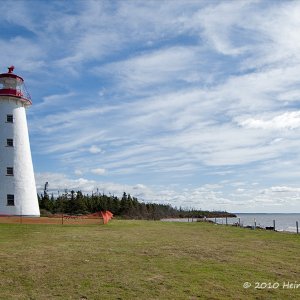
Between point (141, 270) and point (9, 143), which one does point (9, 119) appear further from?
point (141, 270)

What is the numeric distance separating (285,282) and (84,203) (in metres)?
76.9

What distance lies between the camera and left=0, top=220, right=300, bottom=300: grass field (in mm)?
8323

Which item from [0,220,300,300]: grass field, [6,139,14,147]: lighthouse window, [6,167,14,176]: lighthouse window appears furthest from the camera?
[6,139,14,147]: lighthouse window

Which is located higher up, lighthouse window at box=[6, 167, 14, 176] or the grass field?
lighthouse window at box=[6, 167, 14, 176]

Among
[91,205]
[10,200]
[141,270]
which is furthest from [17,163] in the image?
[91,205]

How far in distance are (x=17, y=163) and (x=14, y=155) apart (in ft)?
2.08

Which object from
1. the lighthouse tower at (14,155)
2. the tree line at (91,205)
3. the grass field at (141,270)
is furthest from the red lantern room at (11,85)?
the tree line at (91,205)

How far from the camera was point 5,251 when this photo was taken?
13273mm

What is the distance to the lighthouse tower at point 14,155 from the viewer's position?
2895cm

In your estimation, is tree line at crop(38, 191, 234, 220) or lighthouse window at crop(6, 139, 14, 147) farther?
tree line at crop(38, 191, 234, 220)

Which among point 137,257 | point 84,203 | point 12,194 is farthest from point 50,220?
point 84,203

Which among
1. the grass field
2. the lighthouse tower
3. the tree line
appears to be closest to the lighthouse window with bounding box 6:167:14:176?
the lighthouse tower

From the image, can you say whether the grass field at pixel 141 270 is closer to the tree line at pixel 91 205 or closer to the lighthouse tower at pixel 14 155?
the lighthouse tower at pixel 14 155

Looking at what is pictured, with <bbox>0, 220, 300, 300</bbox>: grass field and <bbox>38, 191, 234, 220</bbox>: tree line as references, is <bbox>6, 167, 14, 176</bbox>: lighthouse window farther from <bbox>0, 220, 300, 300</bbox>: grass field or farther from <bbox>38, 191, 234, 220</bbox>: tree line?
<bbox>38, 191, 234, 220</bbox>: tree line
